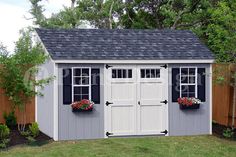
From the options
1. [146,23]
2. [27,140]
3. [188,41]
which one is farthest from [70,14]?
[27,140]

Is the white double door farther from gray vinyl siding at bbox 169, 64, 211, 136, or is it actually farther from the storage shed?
gray vinyl siding at bbox 169, 64, 211, 136

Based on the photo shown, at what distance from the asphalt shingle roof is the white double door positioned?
0.47 meters

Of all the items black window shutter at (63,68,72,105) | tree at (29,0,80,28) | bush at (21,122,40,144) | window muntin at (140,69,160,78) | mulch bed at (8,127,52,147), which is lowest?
mulch bed at (8,127,52,147)

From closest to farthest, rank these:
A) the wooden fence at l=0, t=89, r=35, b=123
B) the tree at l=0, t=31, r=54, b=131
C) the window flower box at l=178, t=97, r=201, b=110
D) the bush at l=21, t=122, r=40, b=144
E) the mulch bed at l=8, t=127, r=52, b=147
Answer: the mulch bed at l=8, t=127, r=52, b=147
the bush at l=21, t=122, r=40, b=144
the tree at l=0, t=31, r=54, b=131
the window flower box at l=178, t=97, r=201, b=110
the wooden fence at l=0, t=89, r=35, b=123

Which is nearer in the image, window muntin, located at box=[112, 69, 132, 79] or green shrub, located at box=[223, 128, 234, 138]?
window muntin, located at box=[112, 69, 132, 79]

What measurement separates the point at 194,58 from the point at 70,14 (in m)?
16.4

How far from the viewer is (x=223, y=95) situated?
15.8 meters

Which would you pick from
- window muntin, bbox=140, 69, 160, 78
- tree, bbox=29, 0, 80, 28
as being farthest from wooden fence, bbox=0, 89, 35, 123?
tree, bbox=29, 0, 80, 28

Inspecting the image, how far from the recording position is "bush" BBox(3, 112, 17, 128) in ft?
48.7

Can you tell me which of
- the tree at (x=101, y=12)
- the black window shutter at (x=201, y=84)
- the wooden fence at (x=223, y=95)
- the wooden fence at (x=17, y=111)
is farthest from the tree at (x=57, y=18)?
the black window shutter at (x=201, y=84)

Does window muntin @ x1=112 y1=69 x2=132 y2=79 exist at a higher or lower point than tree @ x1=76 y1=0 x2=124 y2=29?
lower

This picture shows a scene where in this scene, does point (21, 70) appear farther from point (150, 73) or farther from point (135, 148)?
point (135, 148)

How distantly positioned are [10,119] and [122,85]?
13.5 feet

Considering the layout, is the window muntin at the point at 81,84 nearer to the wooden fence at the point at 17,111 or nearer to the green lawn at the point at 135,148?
the green lawn at the point at 135,148
